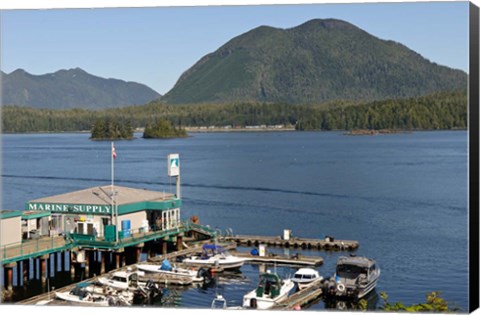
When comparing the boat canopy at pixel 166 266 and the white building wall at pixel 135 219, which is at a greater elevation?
the white building wall at pixel 135 219

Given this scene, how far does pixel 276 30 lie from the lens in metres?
161

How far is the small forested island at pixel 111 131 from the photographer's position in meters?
85.5

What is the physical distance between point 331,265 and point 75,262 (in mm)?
5910

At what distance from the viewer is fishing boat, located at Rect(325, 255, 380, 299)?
53.4 feet

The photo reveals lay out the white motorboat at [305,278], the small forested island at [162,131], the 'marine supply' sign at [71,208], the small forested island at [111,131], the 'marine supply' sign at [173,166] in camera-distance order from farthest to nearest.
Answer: the small forested island at [162,131] < the small forested island at [111,131] < the 'marine supply' sign at [173,166] < the 'marine supply' sign at [71,208] < the white motorboat at [305,278]

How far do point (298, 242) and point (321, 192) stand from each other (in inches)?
598

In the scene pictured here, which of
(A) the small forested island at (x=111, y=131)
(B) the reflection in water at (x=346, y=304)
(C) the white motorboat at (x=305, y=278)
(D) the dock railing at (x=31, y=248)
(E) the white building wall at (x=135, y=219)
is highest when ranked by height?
(A) the small forested island at (x=111, y=131)

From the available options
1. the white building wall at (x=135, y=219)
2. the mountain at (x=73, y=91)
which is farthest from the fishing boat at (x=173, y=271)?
the mountain at (x=73, y=91)

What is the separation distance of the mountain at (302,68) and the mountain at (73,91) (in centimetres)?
690

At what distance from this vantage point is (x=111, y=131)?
8644 centimetres

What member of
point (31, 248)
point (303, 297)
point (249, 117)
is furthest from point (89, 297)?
point (249, 117)

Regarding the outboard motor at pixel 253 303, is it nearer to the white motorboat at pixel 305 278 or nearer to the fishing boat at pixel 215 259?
the white motorboat at pixel 305 278

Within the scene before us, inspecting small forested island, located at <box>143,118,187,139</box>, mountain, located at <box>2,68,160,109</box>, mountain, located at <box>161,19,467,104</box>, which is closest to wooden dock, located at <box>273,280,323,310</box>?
small forested island, located at <box>143,118,187,139</box>

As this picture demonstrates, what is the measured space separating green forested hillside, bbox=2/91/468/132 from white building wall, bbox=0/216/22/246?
6113 centimetres
